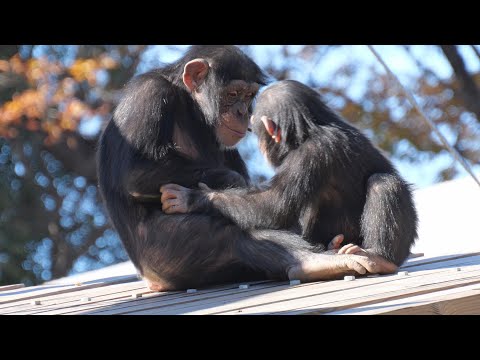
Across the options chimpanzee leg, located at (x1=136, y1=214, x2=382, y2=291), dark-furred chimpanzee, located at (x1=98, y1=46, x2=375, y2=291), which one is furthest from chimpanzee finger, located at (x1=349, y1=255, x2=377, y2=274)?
chimpanzee leg, located at (x1=136, y1=214, x2=382, y2=291)

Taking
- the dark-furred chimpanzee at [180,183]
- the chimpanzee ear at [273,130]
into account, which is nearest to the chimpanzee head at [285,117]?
the chimpanzee ear at [273,130]

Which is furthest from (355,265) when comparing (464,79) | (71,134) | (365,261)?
(71,134)

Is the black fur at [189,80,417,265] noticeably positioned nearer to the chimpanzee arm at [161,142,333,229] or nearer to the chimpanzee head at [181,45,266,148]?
the chimpanzee arm at [161,142,333,229]

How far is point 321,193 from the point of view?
14.4 ft

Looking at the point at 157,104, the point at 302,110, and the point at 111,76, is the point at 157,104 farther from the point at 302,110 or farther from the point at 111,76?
the point at 111,76

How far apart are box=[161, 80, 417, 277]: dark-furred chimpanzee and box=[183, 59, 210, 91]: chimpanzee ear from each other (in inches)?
20.5

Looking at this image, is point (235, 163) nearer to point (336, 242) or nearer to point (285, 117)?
point (285, 117)

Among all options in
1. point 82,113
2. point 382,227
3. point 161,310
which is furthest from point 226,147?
point 82,113

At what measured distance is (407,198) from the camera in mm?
4328

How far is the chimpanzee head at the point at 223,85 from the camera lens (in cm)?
482

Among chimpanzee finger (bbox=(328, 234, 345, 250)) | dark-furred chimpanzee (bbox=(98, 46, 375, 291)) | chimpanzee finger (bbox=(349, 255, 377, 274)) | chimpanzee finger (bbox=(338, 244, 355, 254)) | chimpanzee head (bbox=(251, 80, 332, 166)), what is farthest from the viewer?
chimpanzee head (bbox=(251, 80, 332, 166))

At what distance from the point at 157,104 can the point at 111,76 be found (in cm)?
853

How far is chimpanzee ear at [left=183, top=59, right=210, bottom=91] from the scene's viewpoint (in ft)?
15.8

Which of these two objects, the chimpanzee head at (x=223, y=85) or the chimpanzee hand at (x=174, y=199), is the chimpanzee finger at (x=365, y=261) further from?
the chimpanzee head at (x=223, y=85)
